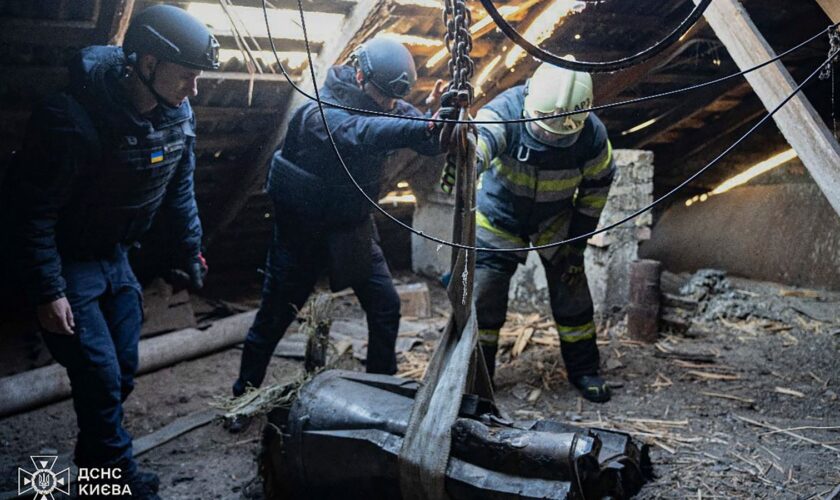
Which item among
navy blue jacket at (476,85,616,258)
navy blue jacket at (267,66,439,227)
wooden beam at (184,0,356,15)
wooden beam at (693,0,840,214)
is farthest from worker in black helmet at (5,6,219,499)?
wooden beam at (693,0,840,214)

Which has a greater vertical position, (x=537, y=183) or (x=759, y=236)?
(x=537, y=183)

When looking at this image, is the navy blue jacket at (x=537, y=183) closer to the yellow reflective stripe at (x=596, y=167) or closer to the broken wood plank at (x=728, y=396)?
the yellow reflective stripe at (x=596, y=167)

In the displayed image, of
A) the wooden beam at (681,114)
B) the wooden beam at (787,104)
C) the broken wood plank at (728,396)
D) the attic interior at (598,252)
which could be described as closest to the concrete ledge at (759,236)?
the attic interior at (598,252)

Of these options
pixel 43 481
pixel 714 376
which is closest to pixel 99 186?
pixel 43 481

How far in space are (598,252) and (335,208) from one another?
2924 millimetres

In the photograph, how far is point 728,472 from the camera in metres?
3.31

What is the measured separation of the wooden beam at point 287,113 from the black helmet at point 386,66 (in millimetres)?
515

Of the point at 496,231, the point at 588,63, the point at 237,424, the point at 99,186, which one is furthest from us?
the point at 496,231

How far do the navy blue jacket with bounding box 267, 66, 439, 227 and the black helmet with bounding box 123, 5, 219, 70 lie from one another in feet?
2.61

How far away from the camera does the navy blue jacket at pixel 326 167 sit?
3.83 metres

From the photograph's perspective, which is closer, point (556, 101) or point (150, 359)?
point (556, 101)

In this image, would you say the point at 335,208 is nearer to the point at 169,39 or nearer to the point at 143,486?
the point at 169,39

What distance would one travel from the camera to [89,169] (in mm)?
3092

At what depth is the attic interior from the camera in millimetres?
3664
